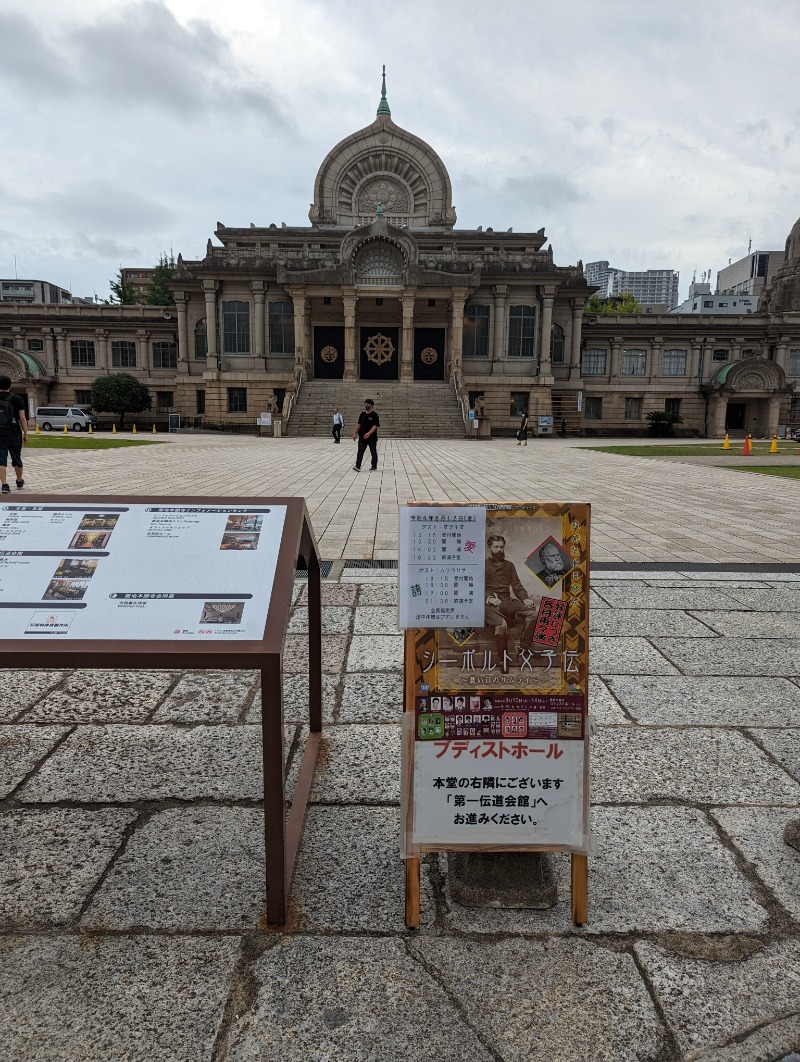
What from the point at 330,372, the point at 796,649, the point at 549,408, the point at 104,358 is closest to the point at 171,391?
the point at 104,358

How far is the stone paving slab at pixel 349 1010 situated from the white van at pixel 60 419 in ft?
150

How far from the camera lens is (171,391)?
50.6m

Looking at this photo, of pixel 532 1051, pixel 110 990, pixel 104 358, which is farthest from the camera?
pixel 104 358

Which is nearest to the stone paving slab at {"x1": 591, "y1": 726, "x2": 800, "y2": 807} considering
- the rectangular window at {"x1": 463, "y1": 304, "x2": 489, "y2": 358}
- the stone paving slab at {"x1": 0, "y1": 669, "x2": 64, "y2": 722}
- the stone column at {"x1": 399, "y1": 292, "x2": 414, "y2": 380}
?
the stone paving slab at {"x1": 0, "y1": 669, "x2": 64, "y2": 722}

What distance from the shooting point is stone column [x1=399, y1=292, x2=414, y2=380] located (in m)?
41.8

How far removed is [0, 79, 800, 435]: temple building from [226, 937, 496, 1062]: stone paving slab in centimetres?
3500

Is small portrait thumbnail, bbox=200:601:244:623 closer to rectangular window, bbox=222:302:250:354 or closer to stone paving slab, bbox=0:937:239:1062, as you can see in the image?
stone paving slab, bbox=0:937:239:1062

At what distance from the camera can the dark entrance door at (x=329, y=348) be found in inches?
1794

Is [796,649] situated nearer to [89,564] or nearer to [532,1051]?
[532,1051]

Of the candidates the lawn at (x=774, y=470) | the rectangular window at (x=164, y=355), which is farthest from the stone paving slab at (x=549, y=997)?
the rectangular window at (x=164, y=355)

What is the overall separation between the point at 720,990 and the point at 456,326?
142ft

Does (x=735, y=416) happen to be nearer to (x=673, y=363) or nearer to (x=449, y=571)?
→ (x=673, y=363)

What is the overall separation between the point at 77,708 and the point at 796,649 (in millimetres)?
4793

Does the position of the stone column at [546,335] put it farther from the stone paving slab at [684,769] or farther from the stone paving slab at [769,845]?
the stone paving slab at [769,845]
